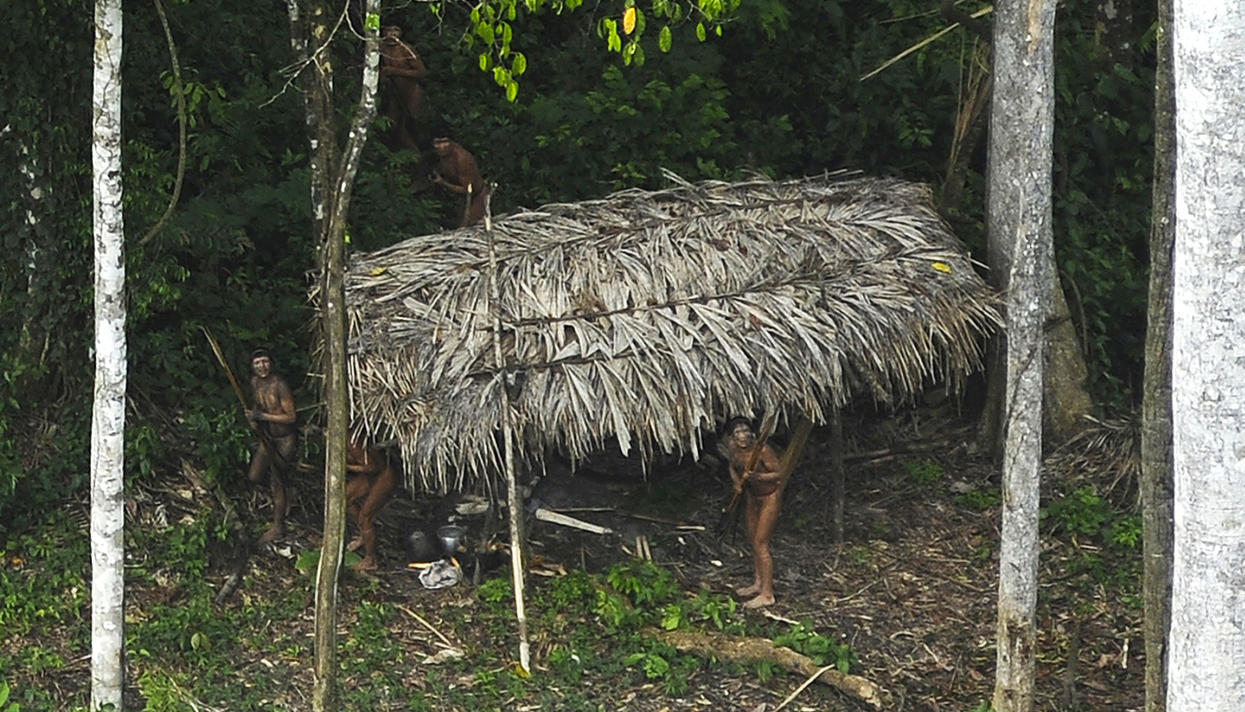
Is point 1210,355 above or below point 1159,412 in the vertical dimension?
above

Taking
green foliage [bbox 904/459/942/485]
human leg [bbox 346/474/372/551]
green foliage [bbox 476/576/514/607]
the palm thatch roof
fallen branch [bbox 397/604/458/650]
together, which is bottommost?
fallen branch [bbox 397/604/458/650]

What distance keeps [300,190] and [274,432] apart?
205 centimetres

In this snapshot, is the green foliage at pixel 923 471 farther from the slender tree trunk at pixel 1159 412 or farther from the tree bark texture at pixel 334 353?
the tree bark texture at pixel 334 353

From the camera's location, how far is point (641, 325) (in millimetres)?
8930

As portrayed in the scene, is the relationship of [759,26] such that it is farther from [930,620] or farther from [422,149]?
[930,620]

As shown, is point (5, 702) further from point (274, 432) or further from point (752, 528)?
point (752, 528)

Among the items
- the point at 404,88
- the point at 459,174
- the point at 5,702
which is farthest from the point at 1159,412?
the point at 404,88

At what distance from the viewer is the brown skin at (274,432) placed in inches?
362

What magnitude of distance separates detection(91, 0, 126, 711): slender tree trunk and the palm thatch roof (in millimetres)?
1678

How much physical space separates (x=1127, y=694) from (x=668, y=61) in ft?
20.6

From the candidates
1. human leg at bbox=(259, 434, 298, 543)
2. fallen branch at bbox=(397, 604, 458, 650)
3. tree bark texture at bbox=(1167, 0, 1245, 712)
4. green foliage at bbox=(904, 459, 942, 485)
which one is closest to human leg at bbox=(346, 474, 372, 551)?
human leg at bbox=(259, 434, 298, 543)

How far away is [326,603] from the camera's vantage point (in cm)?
706

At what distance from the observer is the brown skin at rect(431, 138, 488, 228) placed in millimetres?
11289

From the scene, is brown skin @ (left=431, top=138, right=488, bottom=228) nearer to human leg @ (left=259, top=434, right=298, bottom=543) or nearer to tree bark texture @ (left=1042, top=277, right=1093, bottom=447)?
human leg @ (left=259, top=434, right=298, bottom=543)
